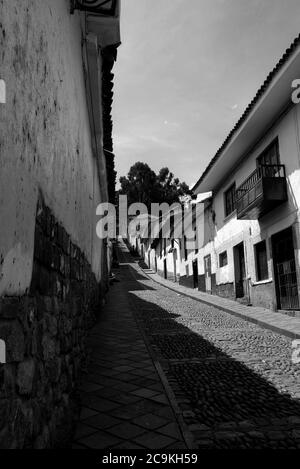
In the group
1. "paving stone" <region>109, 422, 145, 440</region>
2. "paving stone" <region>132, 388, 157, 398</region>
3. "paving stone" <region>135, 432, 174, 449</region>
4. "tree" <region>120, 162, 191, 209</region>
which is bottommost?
"paving stone" <region>135, 432, 174, 449</region>

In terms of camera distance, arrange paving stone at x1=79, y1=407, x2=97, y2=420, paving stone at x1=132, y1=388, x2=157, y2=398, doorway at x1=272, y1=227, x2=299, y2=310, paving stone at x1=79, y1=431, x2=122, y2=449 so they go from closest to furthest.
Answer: paving stone at x1=79, y1=431, x2=122, y2=449
paving stone at x1=79, y1=407, x2=97, y2=420
paving stone at x1=132, y1=388, x2=157, y2=398
doorway at x1=272, y1=227, x2=299, y2=310

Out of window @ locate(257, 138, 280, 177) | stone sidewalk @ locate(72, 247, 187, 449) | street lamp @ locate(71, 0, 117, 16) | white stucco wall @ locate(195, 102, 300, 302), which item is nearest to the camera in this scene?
stone sidewalk @ locate(72, 247, 187, 449)

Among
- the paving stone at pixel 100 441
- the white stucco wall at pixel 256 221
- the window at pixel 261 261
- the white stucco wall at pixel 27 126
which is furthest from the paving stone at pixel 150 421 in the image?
the window at pixel 261 261

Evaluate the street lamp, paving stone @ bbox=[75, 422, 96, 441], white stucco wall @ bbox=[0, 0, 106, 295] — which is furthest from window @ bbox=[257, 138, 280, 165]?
paving stone @ bbox=[75, 422, 96, 441]

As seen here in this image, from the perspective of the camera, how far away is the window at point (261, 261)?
12.1 metres

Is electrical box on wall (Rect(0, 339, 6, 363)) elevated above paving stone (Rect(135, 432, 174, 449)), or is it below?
above

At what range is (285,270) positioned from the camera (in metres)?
10.5

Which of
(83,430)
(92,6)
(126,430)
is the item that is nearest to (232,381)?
(126,430)

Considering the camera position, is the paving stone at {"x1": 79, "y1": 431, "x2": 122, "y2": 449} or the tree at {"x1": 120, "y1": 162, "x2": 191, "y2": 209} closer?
the paving stone at {"x1": 79, "y1": 431, "x2": 122, "y2": 449}

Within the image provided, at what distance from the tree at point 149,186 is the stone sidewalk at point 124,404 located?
3869 cm

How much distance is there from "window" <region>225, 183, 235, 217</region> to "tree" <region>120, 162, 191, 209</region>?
28539mm

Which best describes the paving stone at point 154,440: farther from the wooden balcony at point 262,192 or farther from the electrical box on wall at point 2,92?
the wooden balcony at point 262,192

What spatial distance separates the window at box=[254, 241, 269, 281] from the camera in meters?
12.1

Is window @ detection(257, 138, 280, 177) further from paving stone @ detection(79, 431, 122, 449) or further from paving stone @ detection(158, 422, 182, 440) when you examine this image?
paving stone @ detection(79, 431, 122, 449)
